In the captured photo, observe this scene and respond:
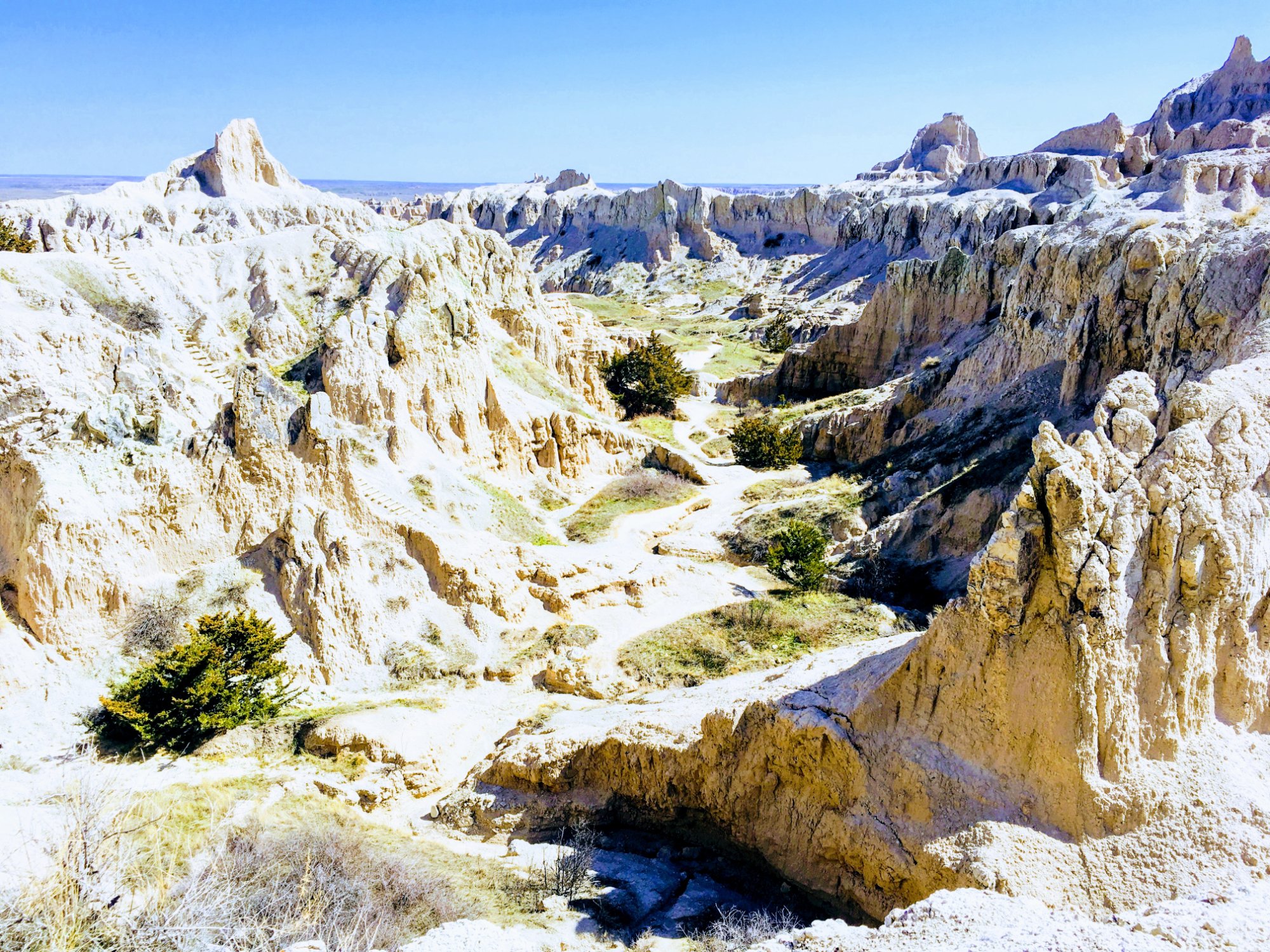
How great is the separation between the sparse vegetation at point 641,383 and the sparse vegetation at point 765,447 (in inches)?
305

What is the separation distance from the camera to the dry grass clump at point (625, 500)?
106 feet

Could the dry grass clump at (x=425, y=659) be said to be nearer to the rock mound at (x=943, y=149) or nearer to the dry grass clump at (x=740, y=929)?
the dry grass clump at (x=740, y=929)

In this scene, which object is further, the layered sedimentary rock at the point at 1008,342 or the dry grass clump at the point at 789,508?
the dry grass clump at the point at 789,508

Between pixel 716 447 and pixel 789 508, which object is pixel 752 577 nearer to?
pixel 789 508

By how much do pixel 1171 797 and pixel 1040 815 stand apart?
1.62 meters

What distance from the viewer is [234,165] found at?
7388 centimetres

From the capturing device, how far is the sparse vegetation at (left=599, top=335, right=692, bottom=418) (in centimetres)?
4803

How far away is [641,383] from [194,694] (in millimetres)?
33662

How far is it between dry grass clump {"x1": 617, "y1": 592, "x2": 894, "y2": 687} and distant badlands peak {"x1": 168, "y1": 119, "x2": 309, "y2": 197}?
65640 mm

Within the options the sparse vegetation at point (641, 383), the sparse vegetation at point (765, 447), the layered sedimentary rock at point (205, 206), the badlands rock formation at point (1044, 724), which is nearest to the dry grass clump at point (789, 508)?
the sparse vegetation at point (765, 447)

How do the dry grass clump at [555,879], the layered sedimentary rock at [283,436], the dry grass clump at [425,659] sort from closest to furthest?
1. the dry grass clump at [555,879]
2. the layered sedimentary rock at [283,436]
3. the dry grass clump at [425,659]

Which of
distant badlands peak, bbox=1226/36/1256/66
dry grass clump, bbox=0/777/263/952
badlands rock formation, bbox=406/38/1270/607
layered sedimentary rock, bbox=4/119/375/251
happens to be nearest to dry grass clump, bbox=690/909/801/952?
dry grass clump, bbox=0/777/263/952

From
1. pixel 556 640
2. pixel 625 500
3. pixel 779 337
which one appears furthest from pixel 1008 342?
pixel 779 337

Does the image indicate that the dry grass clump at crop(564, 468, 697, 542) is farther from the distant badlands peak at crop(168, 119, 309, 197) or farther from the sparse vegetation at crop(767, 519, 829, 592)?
the distant badlands peak at crop(168, 119, 309, 197)
